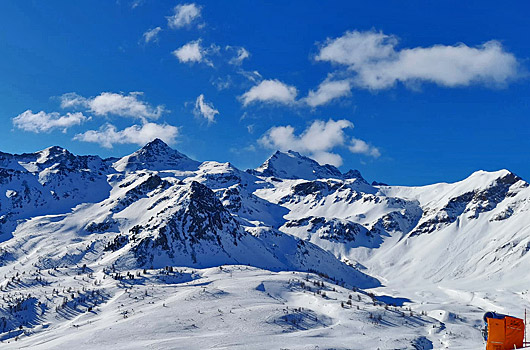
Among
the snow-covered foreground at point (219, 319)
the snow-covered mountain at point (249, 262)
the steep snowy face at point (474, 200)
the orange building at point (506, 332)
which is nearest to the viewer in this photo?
the orange building at point (506, 332)

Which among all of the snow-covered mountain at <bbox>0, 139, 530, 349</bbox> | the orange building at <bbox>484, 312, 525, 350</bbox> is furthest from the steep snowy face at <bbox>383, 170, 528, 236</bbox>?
the orange building at <bbox>484, 312, 525, 350</bbox>

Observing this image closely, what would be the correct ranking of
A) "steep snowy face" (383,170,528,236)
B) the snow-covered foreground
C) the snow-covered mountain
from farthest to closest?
1. "steep snowy face" (383,170,528,236)
2. the snow-covered mountain
3. the snow-covered foreground

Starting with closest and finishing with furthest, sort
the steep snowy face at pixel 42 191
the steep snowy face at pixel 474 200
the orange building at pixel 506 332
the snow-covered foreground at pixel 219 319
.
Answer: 1. the orange building at pixel 506 332
2. the snow-covered foreground at pixel 219 319
3. the steep snowy face at pixel 42 191
4. the steep snowy face at pixel 474 200

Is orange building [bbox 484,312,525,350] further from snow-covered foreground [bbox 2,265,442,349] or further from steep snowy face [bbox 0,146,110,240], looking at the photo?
steep snowy face [bbox 0,146,110,240]

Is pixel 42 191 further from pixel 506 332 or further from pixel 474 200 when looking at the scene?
pixel 506 332

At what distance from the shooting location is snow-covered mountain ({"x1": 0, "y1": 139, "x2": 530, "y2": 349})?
4456cm

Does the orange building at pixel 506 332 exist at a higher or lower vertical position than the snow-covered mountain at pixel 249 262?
lower

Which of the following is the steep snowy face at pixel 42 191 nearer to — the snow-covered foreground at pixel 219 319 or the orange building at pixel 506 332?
the snow-covered foreground at pixel 219 319

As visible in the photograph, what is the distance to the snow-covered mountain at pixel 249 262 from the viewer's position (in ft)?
146

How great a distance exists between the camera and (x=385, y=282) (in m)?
140

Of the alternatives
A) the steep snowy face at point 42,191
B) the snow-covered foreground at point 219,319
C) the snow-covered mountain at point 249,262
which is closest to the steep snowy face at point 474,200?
the snow-covered mountain at point 249,262

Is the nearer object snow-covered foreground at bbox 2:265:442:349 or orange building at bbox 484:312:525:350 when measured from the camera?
orange building at bbox 484:312:525:350

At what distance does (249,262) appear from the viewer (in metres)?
110

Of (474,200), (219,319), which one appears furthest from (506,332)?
(474,200)
